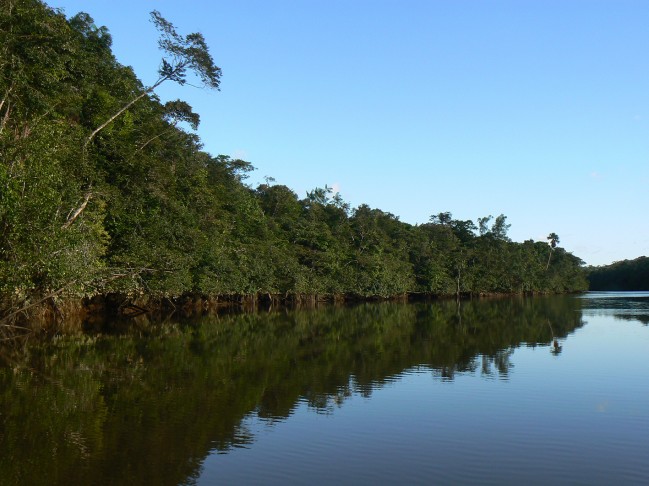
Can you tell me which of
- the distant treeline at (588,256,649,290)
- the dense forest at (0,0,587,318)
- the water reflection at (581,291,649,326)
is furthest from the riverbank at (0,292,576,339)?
the distant treeline at (588,256,649,290)

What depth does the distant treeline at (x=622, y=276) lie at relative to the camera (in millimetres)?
137750

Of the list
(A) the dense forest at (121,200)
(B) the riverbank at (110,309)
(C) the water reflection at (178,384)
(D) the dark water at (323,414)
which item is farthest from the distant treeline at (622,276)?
(D) the dark water at (323,414)

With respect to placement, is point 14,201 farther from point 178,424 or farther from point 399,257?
point 399,257

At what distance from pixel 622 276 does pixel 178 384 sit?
154 metres

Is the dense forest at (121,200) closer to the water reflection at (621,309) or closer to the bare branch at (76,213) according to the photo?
the bare branch at (76,213)

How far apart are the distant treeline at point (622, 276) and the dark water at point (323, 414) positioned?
13083 centimetres

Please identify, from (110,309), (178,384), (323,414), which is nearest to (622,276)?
(110,309)

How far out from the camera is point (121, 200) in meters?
29.8

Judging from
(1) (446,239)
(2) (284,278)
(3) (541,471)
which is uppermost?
(1) (446,239)

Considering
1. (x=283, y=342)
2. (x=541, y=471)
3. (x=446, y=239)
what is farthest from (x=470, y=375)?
(x=446, y=239)

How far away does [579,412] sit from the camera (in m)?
12.2

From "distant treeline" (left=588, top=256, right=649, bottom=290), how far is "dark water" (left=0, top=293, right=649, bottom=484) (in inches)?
5151

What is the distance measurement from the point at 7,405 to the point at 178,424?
13.8ft

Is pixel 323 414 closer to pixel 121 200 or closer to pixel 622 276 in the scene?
pixel 121 200
